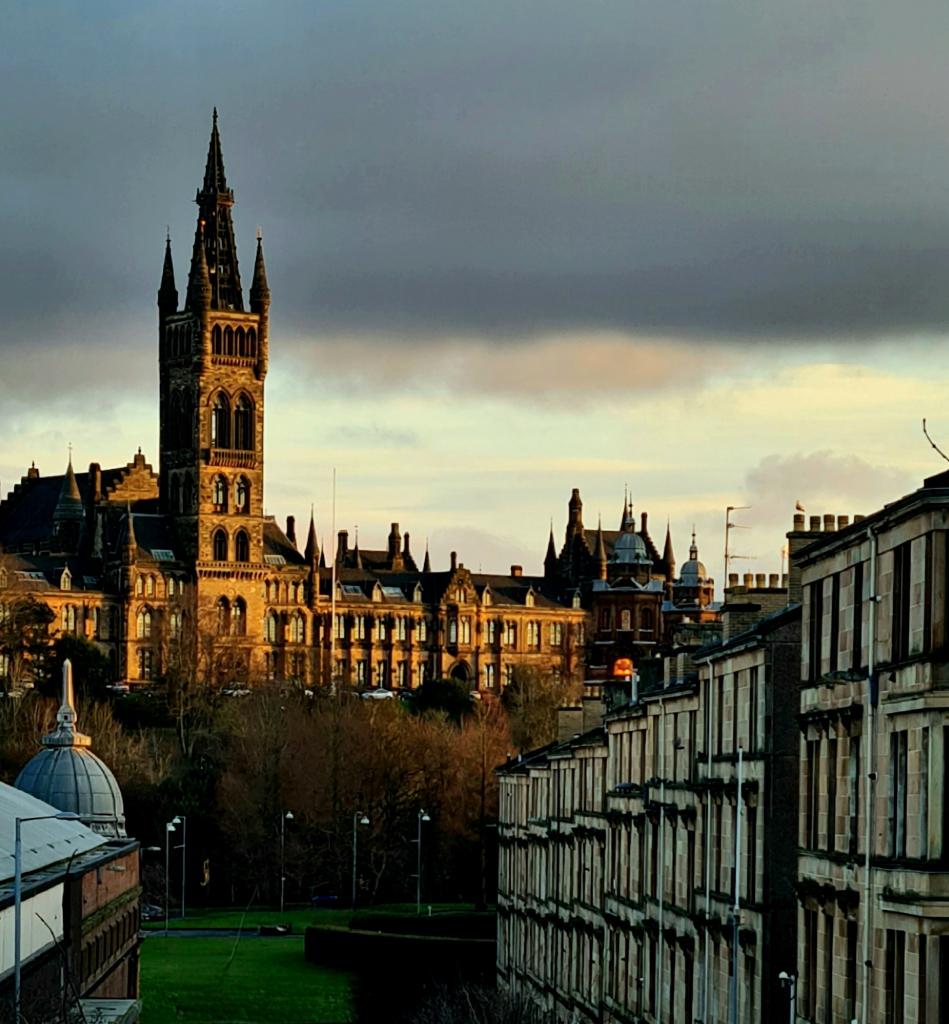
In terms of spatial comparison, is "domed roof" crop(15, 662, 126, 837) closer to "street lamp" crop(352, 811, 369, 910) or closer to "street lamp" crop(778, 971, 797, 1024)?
"street lamp" crop(352, 811, 369, 910)

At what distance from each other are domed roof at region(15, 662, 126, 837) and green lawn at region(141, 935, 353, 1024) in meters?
6.13

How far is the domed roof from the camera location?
102m

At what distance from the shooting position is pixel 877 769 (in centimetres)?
3491

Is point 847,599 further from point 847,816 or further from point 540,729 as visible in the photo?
point 540,729

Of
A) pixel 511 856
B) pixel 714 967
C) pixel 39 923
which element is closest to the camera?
pixel 714 967

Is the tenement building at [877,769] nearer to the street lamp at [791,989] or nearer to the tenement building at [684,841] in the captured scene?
the street lamp at [791,989]

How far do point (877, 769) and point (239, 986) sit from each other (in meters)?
66.4

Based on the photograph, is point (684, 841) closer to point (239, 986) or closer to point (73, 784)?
point (239, 986)

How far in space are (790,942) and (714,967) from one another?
509 cm

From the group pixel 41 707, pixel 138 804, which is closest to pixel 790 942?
pixel 138 804

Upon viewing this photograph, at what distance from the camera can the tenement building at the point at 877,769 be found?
32156 mm

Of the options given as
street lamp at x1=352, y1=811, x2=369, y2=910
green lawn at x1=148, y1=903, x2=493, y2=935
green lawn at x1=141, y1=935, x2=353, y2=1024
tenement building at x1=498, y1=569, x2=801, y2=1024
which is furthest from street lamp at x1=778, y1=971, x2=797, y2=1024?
street lamp at x1=352, y1=811, x2=369, y2=910

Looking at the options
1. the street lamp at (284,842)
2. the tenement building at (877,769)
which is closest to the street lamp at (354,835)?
the street lamp at (284,842)

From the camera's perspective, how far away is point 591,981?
2662 inches
